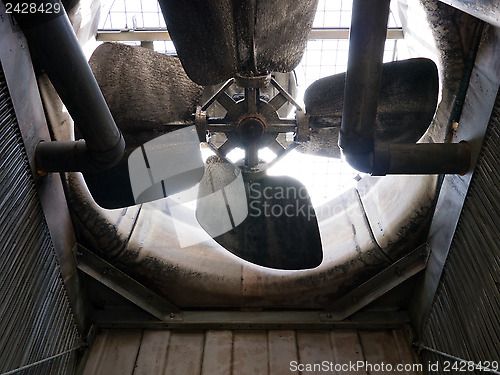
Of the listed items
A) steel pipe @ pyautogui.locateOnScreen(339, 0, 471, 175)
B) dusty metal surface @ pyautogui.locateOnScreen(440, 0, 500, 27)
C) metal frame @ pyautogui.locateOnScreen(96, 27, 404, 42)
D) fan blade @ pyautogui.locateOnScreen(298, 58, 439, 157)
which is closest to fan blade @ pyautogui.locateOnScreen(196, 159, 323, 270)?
fan blade @ pyautogui.locateOnScreen(298, 58, 439, 157)

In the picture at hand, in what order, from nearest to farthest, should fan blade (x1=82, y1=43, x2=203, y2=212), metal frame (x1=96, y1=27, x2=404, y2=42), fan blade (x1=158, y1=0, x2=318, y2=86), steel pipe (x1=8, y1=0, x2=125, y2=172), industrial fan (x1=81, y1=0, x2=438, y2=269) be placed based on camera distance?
steel pipe (x1=8, y1=0, x2=125, y2=172)
fan blade (x1=158, y1=0, x2=318, y2=86)
industrial fan (x1=81, y1=0, x2=438, y2=269)
fan blade (x1=82, y1=43, x2=203, y2=212)
metal frame (x1=96, y1=27, x2=404, y2=42)

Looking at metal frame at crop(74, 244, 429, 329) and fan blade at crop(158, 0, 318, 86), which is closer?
fan blade at crop(158, 0, 318, 86)

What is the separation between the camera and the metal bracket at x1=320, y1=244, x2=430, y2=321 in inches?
161

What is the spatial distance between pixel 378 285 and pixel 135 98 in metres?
2.57

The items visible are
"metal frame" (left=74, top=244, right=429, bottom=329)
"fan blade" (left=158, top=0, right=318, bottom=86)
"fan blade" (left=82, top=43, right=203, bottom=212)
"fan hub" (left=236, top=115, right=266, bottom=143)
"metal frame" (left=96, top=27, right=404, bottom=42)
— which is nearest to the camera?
"fan blade" (left=158, top=0, right=318, bottom=86)

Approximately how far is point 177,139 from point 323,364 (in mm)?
2243

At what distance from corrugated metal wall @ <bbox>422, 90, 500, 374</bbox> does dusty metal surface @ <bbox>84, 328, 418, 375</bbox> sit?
1.94 ft

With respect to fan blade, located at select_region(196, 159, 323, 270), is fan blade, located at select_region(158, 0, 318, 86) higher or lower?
higher

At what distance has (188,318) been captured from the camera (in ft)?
14.3

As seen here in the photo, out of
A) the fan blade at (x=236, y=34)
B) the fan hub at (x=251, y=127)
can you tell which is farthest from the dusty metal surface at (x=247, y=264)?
the fan blade at (x=236, y=34)

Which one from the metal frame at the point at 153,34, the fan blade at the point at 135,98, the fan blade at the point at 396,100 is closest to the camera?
the fan blade at the point at 396,100

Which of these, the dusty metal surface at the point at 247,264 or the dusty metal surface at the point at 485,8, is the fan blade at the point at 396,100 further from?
the dusty metal surface at the point at 247,264

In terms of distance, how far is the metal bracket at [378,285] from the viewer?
409 centimetres

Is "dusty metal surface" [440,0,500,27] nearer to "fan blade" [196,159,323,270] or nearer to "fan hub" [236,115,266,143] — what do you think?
"fan hub" [236,115,266,143]
